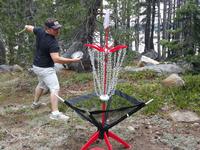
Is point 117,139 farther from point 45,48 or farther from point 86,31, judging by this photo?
point 86,31

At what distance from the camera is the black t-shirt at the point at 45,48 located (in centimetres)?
541

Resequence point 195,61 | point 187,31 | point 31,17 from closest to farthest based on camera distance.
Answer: point 195,61 < point 187,31 < point 31,17

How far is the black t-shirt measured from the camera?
5410mm

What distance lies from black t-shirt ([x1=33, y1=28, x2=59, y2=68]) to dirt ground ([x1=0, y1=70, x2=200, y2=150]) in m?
0.97

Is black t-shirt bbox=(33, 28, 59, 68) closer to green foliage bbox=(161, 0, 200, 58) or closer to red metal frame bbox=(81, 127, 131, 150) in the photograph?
red metal frame bbox=(81, 127, 131, 150)

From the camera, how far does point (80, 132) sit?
525 cm

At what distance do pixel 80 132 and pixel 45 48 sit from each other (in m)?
1.41

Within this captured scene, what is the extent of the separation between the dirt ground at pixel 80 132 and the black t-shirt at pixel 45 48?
3.17 feet

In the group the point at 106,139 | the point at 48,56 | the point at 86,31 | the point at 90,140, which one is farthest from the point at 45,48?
the point at 86,31

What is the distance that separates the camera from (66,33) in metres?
10.1

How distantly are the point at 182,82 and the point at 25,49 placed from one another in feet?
18.2

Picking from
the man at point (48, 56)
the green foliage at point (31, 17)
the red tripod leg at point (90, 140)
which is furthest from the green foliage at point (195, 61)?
the red tripod leg at point (90, 140)

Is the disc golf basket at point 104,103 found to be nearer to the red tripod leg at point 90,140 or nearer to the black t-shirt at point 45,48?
the red tripod leg at point 90,140

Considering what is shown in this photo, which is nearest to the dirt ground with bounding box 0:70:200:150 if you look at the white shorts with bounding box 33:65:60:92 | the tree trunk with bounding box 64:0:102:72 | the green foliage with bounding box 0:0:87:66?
the white shorts with bounding box 33:65:60:92
